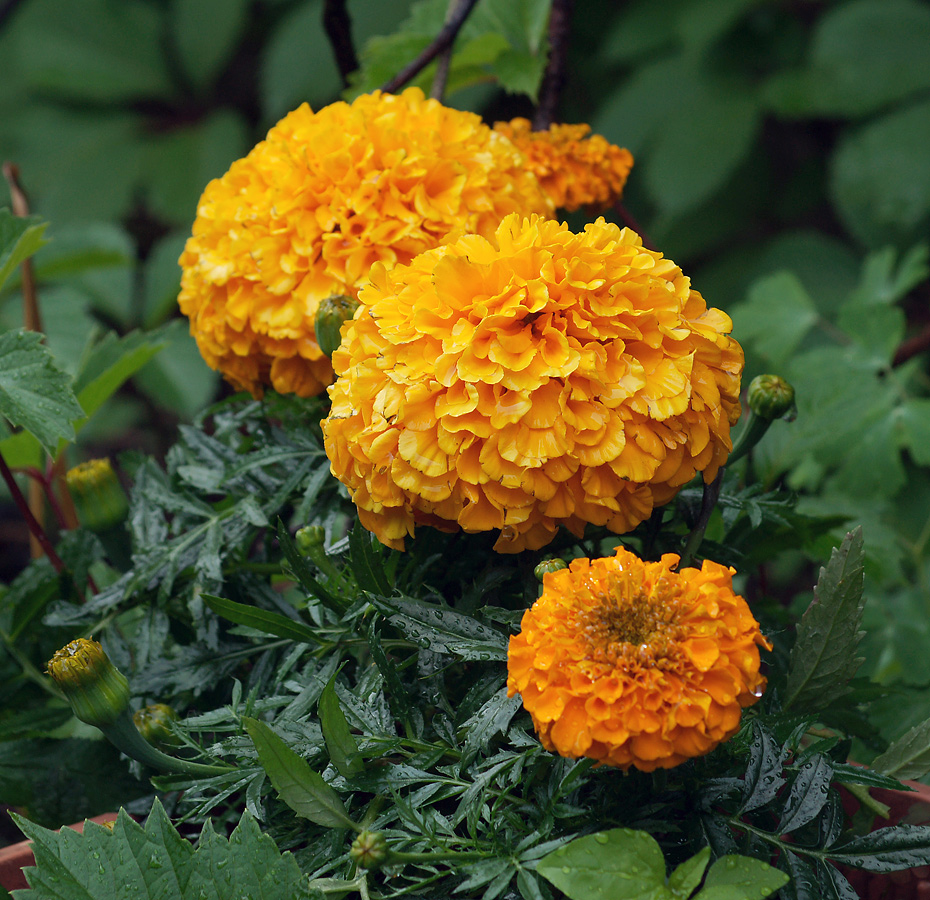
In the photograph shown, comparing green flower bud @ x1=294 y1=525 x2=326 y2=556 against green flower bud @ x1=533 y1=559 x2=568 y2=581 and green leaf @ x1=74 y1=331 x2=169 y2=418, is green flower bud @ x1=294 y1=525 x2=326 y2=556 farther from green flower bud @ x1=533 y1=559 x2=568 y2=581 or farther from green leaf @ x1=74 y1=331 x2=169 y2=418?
green leaf @ x1=74 y1=331 x2=169 y2=418

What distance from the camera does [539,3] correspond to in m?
0.86

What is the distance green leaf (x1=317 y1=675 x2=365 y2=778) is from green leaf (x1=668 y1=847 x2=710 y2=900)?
0.17 m

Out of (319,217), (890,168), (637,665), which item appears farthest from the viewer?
(890,168)

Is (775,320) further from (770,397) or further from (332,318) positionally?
(332,318)

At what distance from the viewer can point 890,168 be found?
1673 millimetres

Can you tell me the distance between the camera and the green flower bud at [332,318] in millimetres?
525

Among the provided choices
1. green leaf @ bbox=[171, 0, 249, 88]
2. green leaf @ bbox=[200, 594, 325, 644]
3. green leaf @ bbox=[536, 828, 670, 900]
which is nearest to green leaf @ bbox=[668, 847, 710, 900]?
green leaf @ bbox=[536, 828, 670, 900]

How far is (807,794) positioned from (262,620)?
31cm

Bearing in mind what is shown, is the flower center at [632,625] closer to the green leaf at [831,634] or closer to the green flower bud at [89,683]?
the green leaf at [831,634]

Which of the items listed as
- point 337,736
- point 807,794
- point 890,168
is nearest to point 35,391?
point 337,736

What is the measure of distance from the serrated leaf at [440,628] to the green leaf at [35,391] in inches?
9.4

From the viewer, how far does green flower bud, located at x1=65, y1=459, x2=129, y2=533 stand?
614mm

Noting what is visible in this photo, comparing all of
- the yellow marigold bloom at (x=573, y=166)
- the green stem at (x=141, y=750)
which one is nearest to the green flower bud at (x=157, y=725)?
the green stem at (x=141, y=750)

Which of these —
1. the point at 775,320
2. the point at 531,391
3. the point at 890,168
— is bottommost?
the point at 890,168
